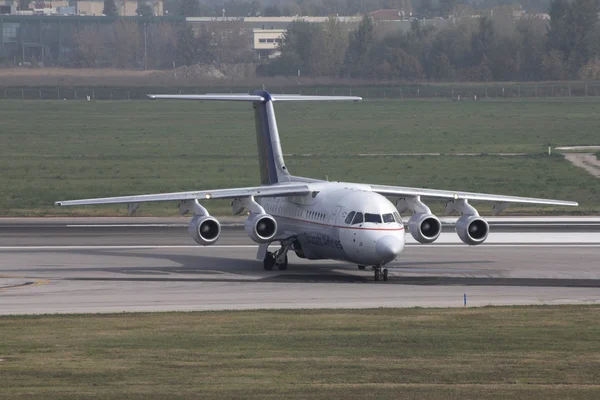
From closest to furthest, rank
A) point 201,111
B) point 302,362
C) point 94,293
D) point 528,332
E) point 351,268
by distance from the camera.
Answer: point 302,362, point 528,332, point 94,293, point 351,268, point 201,111

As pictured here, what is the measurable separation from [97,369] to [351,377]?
16.2 feet

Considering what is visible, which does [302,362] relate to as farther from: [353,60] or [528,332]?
[353,60]

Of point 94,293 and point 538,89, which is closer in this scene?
point 94,293

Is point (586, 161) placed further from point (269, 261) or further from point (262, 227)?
point (262, 227)

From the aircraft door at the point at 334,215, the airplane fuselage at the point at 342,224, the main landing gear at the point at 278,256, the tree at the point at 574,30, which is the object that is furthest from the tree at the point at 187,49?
the aircraft door at the point at 334,215

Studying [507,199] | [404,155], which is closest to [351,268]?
[507,199]

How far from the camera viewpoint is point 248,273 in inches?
1558

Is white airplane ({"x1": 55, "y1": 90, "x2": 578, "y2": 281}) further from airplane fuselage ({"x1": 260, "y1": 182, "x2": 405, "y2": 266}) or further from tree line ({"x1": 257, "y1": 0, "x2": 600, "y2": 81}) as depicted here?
tree line ({"x1": 257, "y1": 0, "x2": 600, "y2": 81})

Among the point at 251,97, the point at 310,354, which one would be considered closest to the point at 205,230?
the point at 251,97

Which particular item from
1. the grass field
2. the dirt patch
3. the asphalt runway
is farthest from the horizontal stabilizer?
the dirt patch

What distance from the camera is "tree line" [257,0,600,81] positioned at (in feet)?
461

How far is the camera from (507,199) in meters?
41.3

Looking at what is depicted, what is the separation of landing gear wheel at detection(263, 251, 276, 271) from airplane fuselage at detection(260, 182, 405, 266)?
2.96 ft

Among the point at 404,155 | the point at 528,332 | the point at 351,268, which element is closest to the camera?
the point at 528,332
